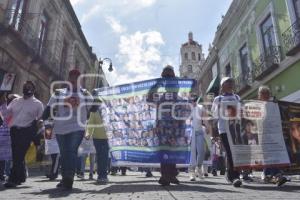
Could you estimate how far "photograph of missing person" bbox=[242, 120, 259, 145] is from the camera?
5.04 m

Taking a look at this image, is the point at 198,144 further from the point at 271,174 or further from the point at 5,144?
the point at 5,144

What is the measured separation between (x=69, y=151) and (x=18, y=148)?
41.7 inches

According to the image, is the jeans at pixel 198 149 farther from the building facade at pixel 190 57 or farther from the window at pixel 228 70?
the building facade at pixel 190 57

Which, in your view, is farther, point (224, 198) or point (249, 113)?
point (249, 113)

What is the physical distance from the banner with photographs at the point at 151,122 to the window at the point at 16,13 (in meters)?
10.6

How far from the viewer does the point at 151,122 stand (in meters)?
5.07

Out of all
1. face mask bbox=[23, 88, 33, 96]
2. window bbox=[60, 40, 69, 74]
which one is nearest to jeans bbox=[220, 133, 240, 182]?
face mask bbox=[23, 88, 33, 96]

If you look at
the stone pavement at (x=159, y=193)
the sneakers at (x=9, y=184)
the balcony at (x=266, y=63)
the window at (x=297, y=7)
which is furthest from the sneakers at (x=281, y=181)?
the balcony at (x=266, y=63)

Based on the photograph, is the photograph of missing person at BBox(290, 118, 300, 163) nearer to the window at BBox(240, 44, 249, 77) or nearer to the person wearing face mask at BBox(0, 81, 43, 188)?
the person wearing face mask at BBox(0, 81, 43, 188)

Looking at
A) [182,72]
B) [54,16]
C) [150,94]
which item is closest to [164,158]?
[150,94]

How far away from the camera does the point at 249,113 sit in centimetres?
524

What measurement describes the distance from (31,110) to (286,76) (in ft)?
41.5

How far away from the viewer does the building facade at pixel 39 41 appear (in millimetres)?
13898

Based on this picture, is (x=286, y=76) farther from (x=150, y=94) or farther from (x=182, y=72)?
(x=182, y=72)
